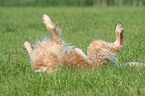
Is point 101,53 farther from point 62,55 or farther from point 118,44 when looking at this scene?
point 62,55

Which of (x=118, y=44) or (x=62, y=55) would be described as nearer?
(x=62, y=55)

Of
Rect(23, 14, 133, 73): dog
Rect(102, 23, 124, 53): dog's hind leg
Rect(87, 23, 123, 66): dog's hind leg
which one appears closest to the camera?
Rect(23, 14, 133, 73): dog

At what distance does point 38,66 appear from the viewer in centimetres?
315

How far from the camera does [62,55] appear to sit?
3195 mm

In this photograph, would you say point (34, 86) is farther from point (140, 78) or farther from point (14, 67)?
point (140, 78)

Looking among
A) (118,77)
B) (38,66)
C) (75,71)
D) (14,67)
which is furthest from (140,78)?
(14,67)

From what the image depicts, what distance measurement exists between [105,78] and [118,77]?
163 millimetres

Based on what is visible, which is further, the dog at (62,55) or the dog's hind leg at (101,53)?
the dog's hind leg at (101,53)

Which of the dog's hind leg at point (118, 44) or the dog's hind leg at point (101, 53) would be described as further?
the dog's hind leg at point (118, 44)

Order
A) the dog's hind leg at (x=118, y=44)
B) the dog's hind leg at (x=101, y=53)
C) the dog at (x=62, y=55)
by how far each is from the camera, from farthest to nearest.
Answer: the dog's hind leg at (x=118, y=44) < the dog's hind leg at (x=101, y=53) < the dog at (x=62, y=55)

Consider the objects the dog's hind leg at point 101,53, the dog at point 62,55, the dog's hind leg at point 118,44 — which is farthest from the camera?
the dog's hind leg at point 118,44

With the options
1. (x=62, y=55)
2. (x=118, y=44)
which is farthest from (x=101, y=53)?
(x=62, y=55)

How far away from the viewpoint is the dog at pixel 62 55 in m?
3.13

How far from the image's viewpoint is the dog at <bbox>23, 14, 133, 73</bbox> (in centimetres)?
313
